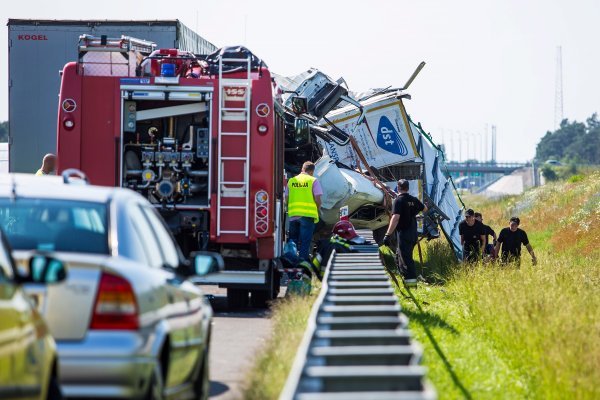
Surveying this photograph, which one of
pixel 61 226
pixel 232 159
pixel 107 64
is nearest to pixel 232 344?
pixel 232 159

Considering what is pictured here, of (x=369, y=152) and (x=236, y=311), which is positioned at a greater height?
(x=369, y=152)

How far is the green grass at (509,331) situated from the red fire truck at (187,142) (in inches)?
90.4

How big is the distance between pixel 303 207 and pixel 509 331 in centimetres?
732

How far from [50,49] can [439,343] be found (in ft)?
37.7

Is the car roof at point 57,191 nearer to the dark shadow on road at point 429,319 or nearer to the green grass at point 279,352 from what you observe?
the green grass at point 279,352

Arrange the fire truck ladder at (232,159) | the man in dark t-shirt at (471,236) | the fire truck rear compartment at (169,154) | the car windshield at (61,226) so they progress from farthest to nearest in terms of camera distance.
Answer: the man in dark t-shirt at (471,236), the fire truck rear compartment at (169,154), the fire truck ladder at (232,159), the car windshield at (61,226)

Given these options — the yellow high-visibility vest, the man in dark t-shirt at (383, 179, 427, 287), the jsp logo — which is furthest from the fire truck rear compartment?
the jsp logo

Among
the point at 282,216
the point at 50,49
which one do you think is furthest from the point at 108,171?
the point at 50,49

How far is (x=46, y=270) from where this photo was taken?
20.3 feet

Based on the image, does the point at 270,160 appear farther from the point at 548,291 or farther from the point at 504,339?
the point at 504,339

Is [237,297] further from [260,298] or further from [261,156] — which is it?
[261,156]

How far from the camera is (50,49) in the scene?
892 inches

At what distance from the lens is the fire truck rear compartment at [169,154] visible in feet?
54.3

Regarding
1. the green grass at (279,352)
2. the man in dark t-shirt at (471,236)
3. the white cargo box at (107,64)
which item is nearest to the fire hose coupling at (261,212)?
the green grass at (279,352)
